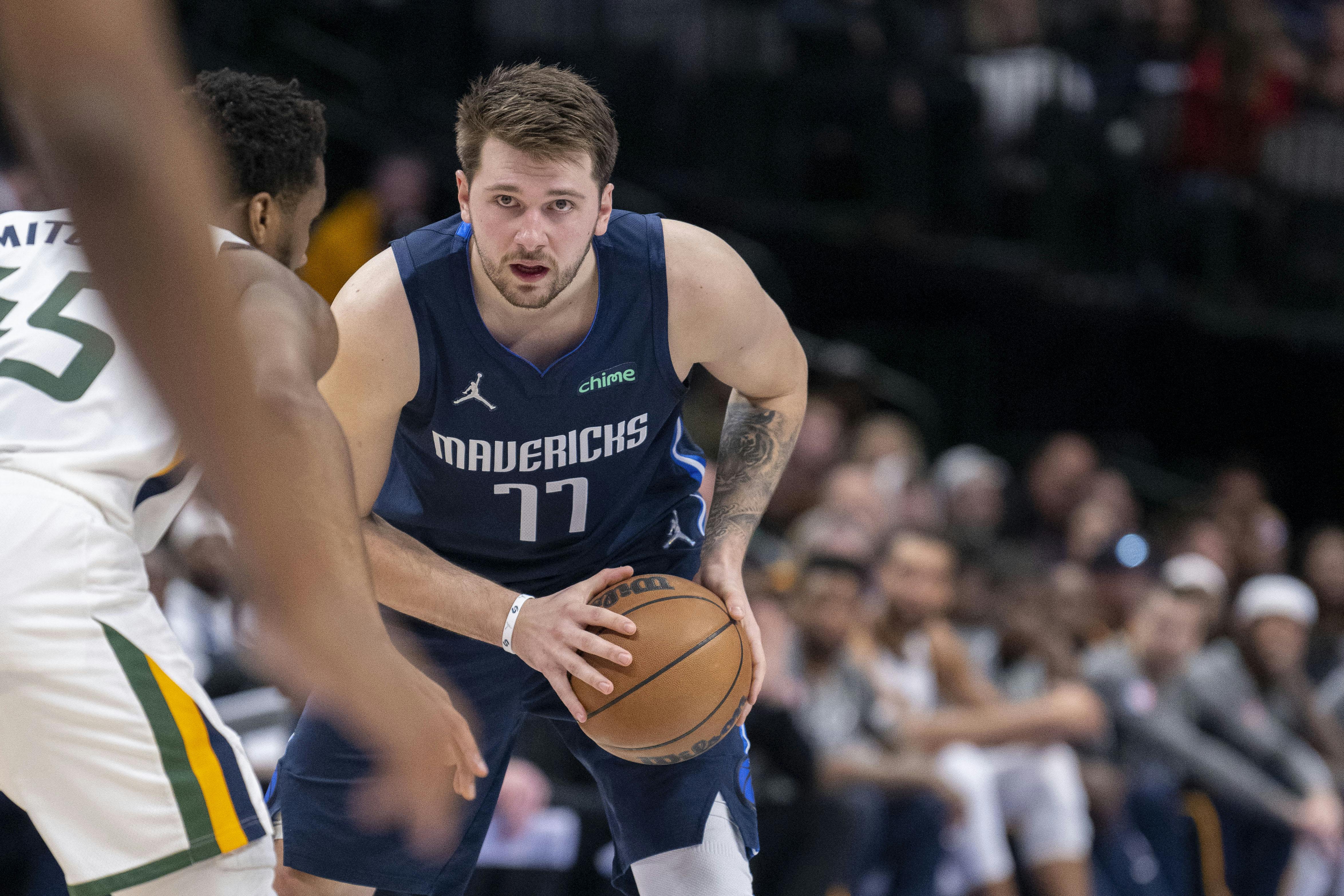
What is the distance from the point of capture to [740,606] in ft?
10.5

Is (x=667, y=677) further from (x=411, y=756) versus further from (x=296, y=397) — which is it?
(x=411, y=756)

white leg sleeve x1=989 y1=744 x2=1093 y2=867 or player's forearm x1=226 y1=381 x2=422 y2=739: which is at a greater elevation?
player's forearm x1=226 y1=381 x2=422 y2=739

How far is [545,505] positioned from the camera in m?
3.32

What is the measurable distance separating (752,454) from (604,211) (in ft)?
2.60

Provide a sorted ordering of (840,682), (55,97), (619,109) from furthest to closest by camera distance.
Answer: (619,109), (840,682), (55,97)

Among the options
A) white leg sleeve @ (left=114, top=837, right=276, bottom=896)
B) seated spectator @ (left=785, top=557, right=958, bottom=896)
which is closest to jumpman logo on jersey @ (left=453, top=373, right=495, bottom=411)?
white leg sleeve @ (left=114, top=837, right=276, bottom=896)

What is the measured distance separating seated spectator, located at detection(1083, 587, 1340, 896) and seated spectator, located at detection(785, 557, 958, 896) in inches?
56.7

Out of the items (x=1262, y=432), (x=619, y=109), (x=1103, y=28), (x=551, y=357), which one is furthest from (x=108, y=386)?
(x=1262, y=432)

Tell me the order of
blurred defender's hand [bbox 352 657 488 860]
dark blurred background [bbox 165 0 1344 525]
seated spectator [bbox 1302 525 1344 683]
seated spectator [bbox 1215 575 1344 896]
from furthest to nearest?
dark blurred background [bbox 165 0 1344 525] → seated spectator [bbox 1302 525 1344 683] → seated spectator [bbox 1215 575 1344 896] → blurred defender's hand [bbox 352 657 488 860]

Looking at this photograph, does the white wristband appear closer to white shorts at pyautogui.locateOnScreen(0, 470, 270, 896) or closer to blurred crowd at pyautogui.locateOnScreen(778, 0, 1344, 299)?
white shorts at pyautogui.locateOnScreen(0, 470, 270, 896)

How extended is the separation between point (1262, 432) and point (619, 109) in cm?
627

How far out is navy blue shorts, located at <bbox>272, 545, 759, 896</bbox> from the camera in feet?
10.8

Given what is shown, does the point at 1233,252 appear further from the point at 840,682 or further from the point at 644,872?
the point at 644,872

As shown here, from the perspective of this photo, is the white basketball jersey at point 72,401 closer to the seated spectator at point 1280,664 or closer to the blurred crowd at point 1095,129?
the seated spectator at point 1280,664
